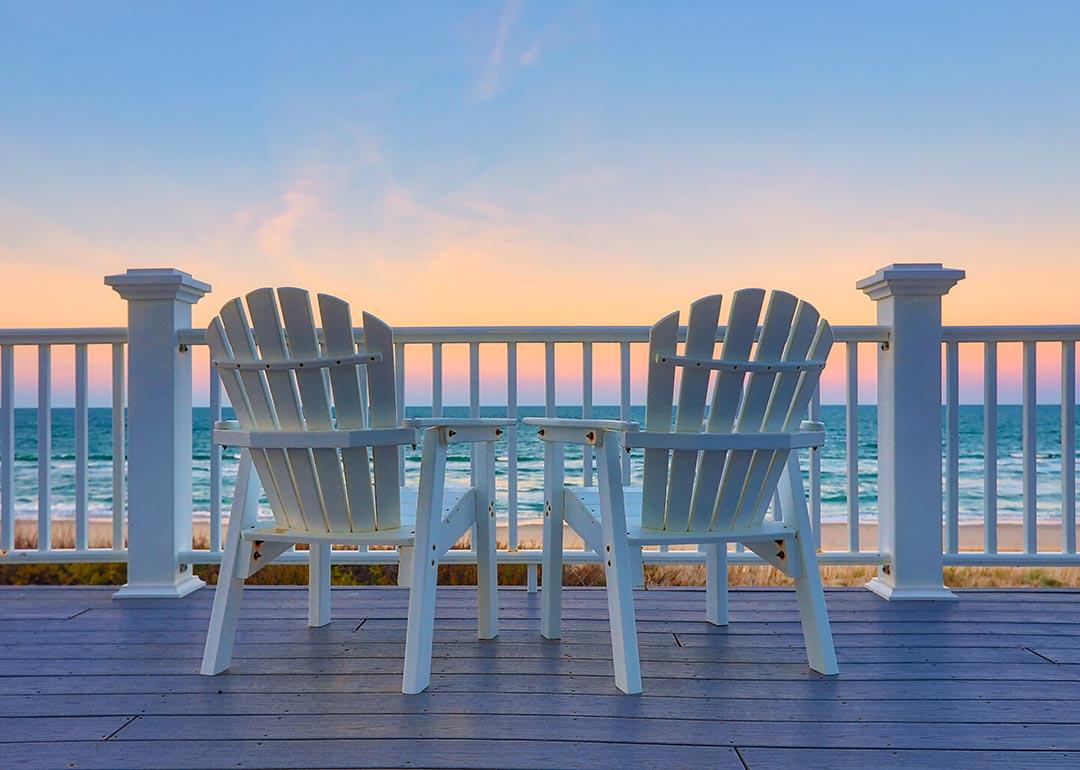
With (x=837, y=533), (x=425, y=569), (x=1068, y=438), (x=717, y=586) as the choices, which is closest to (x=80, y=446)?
(x=425, y=569)

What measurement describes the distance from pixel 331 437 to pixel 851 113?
25.2 feet

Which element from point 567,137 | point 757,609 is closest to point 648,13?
point 567,137

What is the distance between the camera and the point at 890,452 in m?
2.89

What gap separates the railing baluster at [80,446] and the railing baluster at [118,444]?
0.11 meters

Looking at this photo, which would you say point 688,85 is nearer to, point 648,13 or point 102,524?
point 648,13

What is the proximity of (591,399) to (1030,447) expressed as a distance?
180 cm

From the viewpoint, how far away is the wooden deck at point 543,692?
58.3 inches

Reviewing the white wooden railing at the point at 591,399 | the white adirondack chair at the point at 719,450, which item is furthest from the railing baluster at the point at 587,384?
the white adirondack chair at the point at 719,450

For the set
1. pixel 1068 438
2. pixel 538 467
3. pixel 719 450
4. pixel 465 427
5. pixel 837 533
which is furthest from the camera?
pixel 538 467

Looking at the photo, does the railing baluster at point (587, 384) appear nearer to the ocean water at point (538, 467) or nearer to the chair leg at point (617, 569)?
the chair leg at point (617, 569)

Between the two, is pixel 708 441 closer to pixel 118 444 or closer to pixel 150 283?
pixel 150 283

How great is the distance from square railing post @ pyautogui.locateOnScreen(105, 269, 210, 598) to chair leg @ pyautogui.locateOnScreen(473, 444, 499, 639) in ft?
4.57

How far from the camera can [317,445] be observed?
6.27 ft

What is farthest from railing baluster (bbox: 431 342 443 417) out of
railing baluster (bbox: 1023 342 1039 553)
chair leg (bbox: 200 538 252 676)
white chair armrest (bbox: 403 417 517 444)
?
railing baluster (bbox: 1023 342 1039 553)
